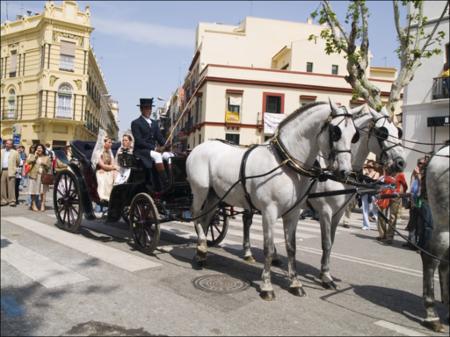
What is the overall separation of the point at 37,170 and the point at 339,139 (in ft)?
26.7

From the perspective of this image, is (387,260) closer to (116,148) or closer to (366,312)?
(366,312)

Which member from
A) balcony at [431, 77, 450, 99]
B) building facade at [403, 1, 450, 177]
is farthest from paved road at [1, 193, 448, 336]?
balcony at [431, 77, 450, 99]

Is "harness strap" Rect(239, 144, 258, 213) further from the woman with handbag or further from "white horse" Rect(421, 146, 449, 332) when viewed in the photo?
the woman with handbag

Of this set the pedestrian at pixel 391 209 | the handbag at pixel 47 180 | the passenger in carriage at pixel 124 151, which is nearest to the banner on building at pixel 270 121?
the pedestrian at pixel 391 209

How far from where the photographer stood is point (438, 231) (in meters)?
4.04

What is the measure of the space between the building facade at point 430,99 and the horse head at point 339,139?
50.4 feet

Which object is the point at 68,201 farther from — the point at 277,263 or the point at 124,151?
the point at 277,263

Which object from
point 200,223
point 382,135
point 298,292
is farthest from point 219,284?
point 382,135

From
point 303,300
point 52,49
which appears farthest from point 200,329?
point 52,49

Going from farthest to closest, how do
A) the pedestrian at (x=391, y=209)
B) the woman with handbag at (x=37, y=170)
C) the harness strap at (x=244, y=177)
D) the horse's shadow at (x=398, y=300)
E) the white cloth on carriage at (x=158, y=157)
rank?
the woman with handbag at (x=37, y=170), the pedestrian at (x=391, y=209), the white cloth on carriage at (x=158, y=157), the harness strap at (x=244, y=177), the horse's shadow at (x=398, y=300)

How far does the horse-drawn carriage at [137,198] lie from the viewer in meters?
6.36

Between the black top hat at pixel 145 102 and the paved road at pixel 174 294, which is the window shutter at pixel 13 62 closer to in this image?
the paved road at pixel 174 294

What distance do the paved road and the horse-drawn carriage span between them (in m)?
0.43

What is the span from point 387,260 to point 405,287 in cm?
185
